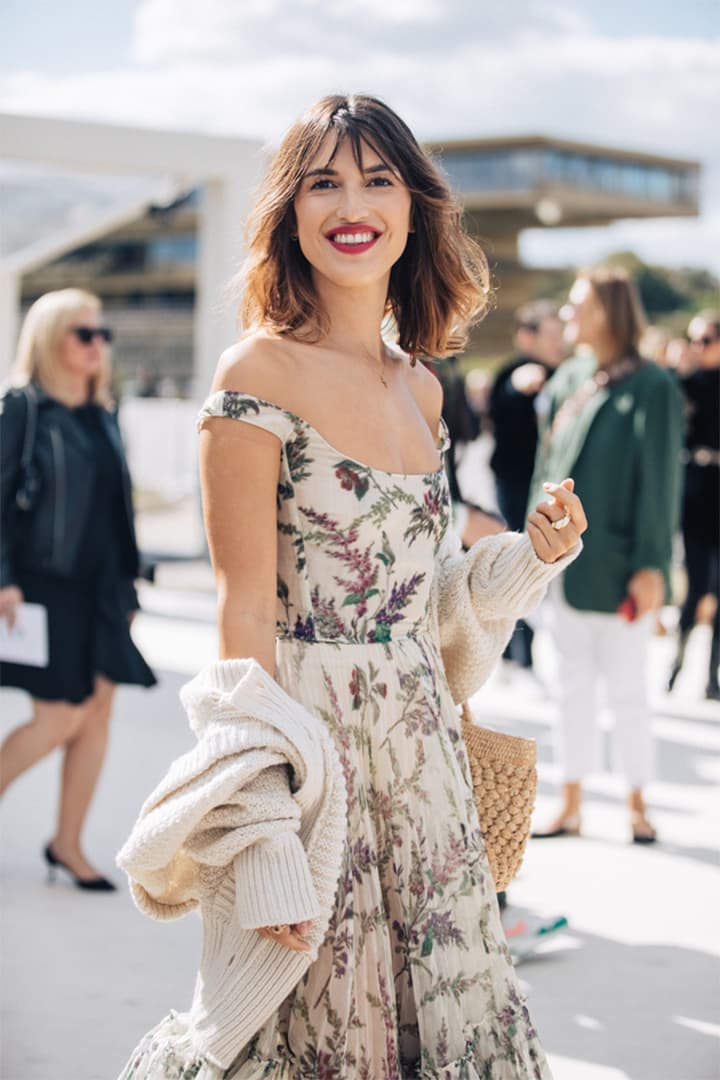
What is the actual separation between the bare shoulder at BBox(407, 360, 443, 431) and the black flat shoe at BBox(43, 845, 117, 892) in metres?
2.66

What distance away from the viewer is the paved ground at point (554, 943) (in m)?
3.54

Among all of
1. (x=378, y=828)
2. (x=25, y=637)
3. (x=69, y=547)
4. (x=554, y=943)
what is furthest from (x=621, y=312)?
(x=378, y=828)

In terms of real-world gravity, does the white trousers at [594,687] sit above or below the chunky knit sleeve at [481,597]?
below

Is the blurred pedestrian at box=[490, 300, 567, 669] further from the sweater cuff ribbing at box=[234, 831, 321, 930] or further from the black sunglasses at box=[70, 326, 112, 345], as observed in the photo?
the sweater cuff ribbing at box=[234, 831, 321, 930]

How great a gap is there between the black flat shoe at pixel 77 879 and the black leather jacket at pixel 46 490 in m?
0.94

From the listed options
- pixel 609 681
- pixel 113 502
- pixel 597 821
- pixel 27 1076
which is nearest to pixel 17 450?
pixel 113 502

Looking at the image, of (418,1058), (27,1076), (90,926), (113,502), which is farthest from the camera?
(113,502)

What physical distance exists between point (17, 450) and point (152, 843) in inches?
106

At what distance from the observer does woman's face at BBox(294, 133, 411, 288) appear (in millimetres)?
2303

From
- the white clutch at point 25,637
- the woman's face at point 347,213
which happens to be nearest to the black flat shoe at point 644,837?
the white clutch at point 25,637

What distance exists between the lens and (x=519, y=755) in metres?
2.56

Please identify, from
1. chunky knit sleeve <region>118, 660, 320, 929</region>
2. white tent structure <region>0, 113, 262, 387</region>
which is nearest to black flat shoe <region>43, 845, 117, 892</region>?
chunky knit sleeve <region>118, 660, 320, 929</region>

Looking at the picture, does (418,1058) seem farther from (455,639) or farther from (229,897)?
(455,639)

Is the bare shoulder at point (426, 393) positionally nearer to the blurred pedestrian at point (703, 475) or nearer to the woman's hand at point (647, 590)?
the woman's hand at point (647, 590)
